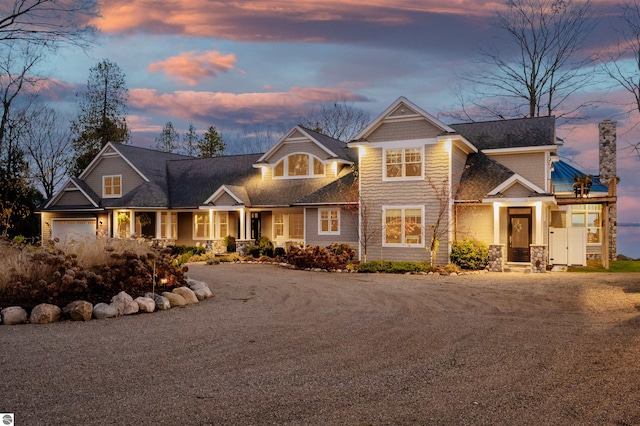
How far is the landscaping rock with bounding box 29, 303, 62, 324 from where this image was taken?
392 inches

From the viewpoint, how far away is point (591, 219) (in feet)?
90.8

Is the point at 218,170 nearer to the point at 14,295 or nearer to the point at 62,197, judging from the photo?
the point at 62,197

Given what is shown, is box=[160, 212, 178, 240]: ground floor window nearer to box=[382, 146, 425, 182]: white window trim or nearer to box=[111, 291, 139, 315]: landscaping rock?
box=[382, 146, 425, 182]: white window trim

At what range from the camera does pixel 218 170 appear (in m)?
33.7

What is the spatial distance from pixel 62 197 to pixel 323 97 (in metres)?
25.3

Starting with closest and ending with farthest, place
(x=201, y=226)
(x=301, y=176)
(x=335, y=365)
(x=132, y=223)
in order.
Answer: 1. (x=335, y=365)
2. (x=301, y=176)
3. (x=132, y=223)
4. (x=201, y=226)

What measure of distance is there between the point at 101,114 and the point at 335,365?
4648 cm

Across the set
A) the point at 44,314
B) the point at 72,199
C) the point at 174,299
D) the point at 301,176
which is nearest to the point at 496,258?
the point at 301,176

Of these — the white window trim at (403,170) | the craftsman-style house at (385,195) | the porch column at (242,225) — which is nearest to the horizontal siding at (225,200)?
the craftsman-style house at (385,195)

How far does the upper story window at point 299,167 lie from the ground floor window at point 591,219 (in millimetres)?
13754

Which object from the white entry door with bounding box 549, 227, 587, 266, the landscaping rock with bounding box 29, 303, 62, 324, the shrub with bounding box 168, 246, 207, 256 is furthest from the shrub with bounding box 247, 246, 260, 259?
the landscaping rock with bounding box 29, 303, 62, 324

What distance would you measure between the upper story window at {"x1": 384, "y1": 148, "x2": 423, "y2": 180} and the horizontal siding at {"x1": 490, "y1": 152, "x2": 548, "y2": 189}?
4663 mm

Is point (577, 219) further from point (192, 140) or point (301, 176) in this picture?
point (192, 140)

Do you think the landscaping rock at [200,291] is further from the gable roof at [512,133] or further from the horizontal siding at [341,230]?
the gable roof at [512,133]
